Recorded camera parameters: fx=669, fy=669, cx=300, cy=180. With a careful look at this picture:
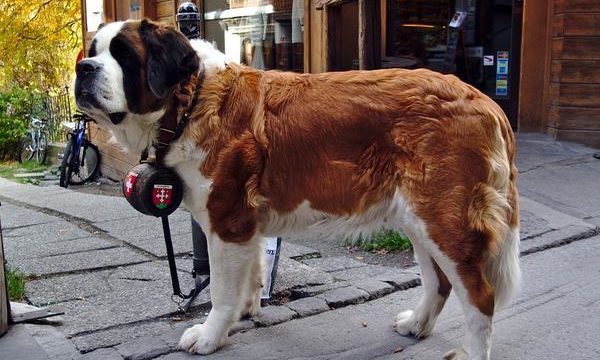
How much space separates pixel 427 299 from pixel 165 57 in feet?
6.59

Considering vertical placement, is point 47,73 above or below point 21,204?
above

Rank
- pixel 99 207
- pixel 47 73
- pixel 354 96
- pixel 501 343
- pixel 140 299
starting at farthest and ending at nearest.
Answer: pixel 47 73, pixel 99 207, pixel 140 299, pixel 501 343, pixel 354 96

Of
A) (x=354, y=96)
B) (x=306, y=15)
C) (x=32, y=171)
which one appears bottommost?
(x=32, y=171)

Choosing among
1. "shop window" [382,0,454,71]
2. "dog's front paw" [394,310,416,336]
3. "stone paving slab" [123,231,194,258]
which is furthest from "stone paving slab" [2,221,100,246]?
"shop window" [382,0,454,71]

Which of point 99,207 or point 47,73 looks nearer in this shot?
point 99,207

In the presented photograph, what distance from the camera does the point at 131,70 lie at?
11.0ft

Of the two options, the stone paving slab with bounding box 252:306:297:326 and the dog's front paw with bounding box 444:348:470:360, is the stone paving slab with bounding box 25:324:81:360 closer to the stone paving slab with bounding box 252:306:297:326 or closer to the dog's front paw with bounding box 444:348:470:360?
the stone paving slab with bounding box 252:306:297:326

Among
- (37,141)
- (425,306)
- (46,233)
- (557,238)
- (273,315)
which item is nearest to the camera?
(425,306)

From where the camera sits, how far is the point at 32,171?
16672 millimetres

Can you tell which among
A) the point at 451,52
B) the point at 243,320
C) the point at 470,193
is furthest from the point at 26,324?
the point at 451,52

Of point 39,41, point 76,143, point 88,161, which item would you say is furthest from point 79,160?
point 39,41

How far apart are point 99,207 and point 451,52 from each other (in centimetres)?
584

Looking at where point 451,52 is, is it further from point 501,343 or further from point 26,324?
point 26,324

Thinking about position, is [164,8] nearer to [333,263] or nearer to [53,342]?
[333,263]
